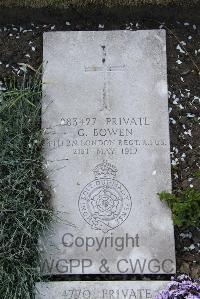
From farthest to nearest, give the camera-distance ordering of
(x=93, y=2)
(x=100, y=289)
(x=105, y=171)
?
(x=93, y=2) < (x=105, y=171) < (x=100, y=289)

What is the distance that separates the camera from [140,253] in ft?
14.1

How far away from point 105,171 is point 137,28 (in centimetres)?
107

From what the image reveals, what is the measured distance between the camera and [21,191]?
428cm

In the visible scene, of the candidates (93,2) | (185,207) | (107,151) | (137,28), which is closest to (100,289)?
(185,207)

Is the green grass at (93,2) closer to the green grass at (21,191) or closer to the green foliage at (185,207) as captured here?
the green grass at (21,191)

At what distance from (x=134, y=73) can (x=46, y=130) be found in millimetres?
716

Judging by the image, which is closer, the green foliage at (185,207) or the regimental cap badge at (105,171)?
the green foliage at (185,207)

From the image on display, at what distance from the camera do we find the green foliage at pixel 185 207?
427 centimetres

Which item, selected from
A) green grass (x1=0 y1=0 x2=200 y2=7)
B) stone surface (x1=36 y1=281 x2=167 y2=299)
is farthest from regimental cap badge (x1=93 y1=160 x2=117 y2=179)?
green grass (x1=0 y1=0 x2=200 y2=7)

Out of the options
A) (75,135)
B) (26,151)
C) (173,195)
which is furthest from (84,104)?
(173,195)

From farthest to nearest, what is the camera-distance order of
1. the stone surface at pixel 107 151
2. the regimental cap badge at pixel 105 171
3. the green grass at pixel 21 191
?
the regimental cap badge at pixel 105 171 → the stone surface at pixel 107 151 → the green grass at pixel 21 191

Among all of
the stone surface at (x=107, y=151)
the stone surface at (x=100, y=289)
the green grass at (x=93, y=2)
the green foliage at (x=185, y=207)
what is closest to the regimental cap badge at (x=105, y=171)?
the stone surface at (x=107, y=151)

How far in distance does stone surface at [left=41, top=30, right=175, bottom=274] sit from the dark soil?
0.12 meters

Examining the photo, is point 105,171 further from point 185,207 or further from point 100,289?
point 100,289
